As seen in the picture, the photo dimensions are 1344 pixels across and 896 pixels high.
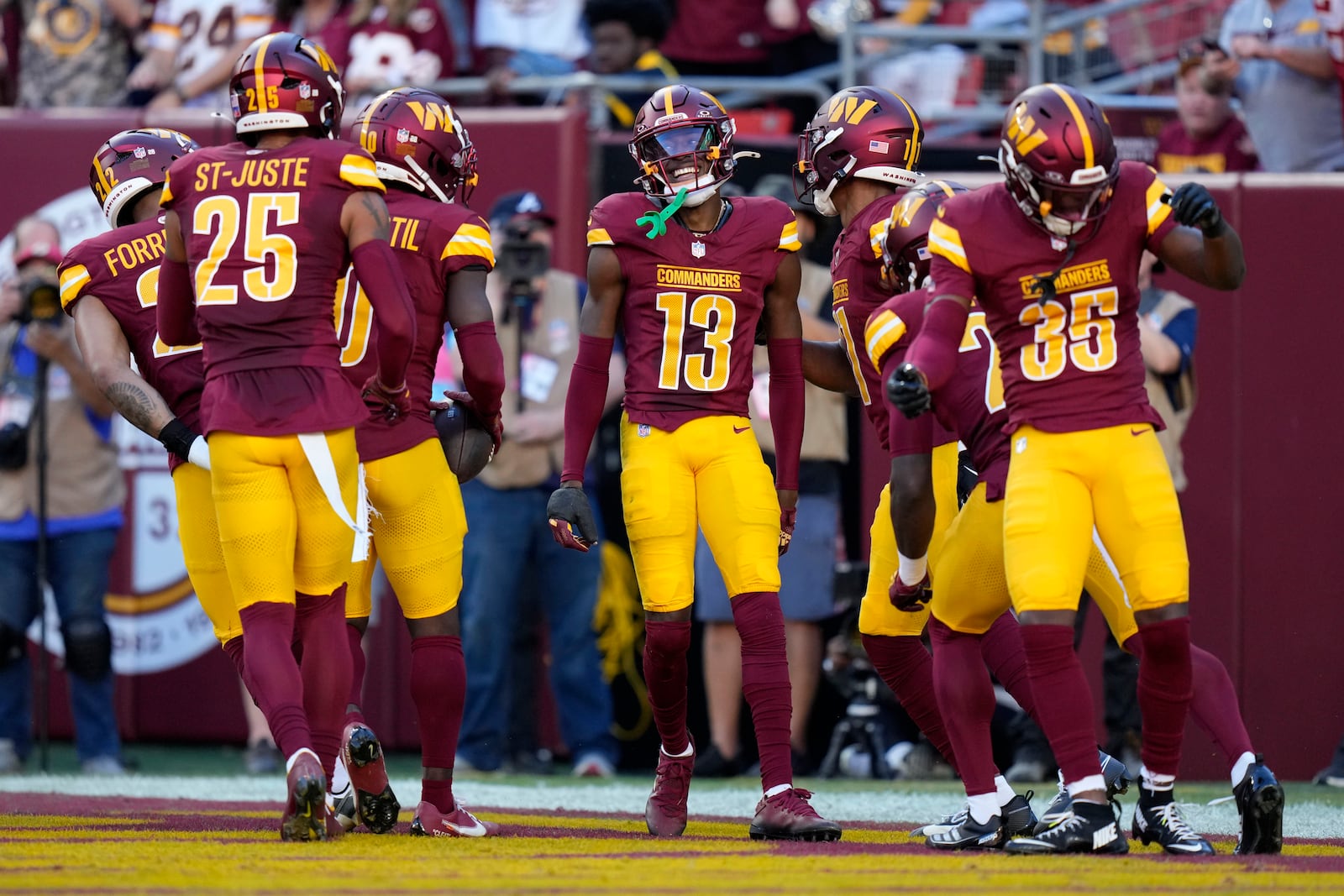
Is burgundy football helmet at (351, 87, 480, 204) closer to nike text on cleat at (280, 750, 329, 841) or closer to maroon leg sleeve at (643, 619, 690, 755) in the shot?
maroon leg sleeve at (643, 619, 690, 755)

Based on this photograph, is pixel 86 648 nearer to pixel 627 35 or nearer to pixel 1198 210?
pixel 627 35

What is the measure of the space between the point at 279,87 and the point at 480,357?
0.90 m

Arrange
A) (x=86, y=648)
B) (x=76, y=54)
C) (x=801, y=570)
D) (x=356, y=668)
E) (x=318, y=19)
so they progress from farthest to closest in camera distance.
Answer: (x=318, y=19) < (x=76, y=54) < (x=801, y=570) < (x=86, y=648) < (x=356, y=668)

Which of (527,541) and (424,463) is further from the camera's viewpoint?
(527,541)

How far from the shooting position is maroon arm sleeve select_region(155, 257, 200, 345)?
16.2 feet

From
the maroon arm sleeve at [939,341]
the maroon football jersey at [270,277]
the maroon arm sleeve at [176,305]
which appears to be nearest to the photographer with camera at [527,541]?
the maroon arm sleeve at [176,305]

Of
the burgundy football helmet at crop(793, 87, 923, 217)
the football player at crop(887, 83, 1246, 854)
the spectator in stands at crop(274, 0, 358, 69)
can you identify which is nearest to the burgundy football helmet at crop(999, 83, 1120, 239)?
the football player at crop(887, 83, 1246, 854)

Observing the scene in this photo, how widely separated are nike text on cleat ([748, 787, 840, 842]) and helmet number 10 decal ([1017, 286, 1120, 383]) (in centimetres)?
134

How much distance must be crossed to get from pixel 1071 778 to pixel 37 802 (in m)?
3.51

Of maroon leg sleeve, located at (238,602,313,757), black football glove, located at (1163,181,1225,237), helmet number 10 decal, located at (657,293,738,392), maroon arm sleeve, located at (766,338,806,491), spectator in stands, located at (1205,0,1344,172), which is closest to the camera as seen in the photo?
black football glove, located at (1163,181,1225,237)

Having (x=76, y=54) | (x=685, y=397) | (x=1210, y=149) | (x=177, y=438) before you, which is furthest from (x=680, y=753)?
(x=76, y=54)

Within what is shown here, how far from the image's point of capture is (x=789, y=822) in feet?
16.4

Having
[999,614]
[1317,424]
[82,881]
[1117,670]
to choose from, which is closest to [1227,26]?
[1317,424]

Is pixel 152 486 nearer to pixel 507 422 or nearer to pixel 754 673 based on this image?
pixel 507 422
